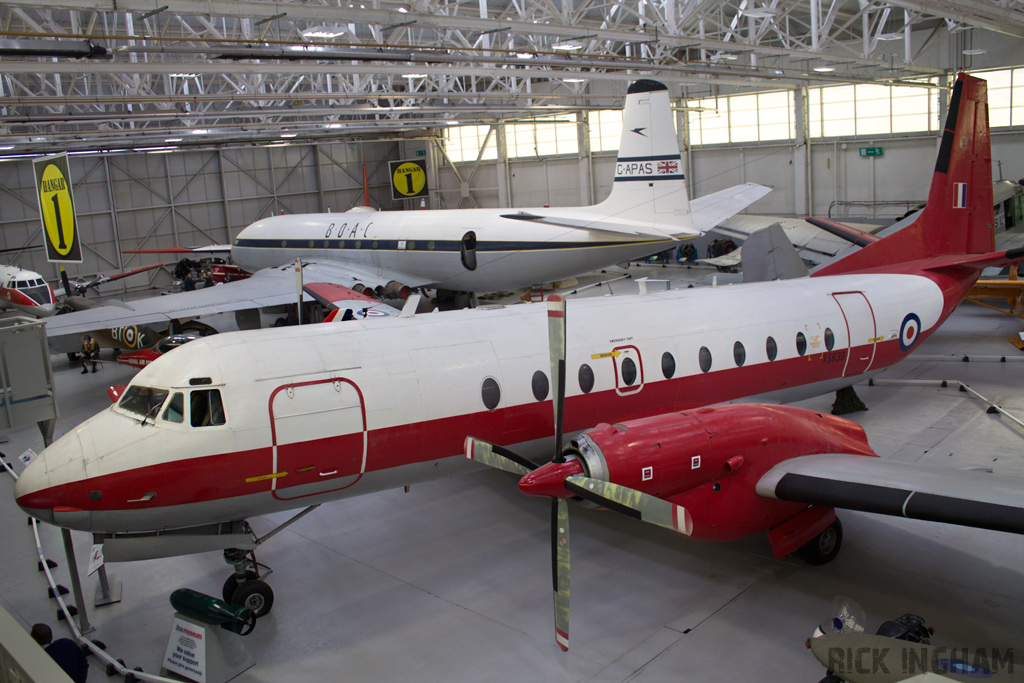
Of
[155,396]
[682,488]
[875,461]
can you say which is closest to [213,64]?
[155,396]

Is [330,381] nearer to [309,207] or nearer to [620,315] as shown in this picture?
[620,315]

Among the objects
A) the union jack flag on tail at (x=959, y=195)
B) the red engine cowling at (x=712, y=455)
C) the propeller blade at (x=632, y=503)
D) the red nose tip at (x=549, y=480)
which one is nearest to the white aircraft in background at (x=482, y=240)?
the union jack flag on tail at (x=959, y=195)

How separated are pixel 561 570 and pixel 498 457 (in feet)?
4.76

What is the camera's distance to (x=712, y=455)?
28.0ft

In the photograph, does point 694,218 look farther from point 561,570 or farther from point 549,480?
point 561,570

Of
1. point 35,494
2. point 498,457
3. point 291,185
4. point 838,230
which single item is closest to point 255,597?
point 35,494

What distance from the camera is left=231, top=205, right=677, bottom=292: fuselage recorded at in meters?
21.6

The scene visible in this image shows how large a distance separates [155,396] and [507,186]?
40.5 m

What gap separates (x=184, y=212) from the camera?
43.6 m

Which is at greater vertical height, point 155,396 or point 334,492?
point 155,396

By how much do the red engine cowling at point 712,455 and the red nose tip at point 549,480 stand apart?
7 cm

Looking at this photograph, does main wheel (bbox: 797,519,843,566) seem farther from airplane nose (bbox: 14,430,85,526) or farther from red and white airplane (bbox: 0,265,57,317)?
red and white airplane (bbox: 0,265,57,317)

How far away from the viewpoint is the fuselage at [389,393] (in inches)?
323

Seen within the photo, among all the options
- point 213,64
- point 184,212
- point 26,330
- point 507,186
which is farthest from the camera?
point 507,186
